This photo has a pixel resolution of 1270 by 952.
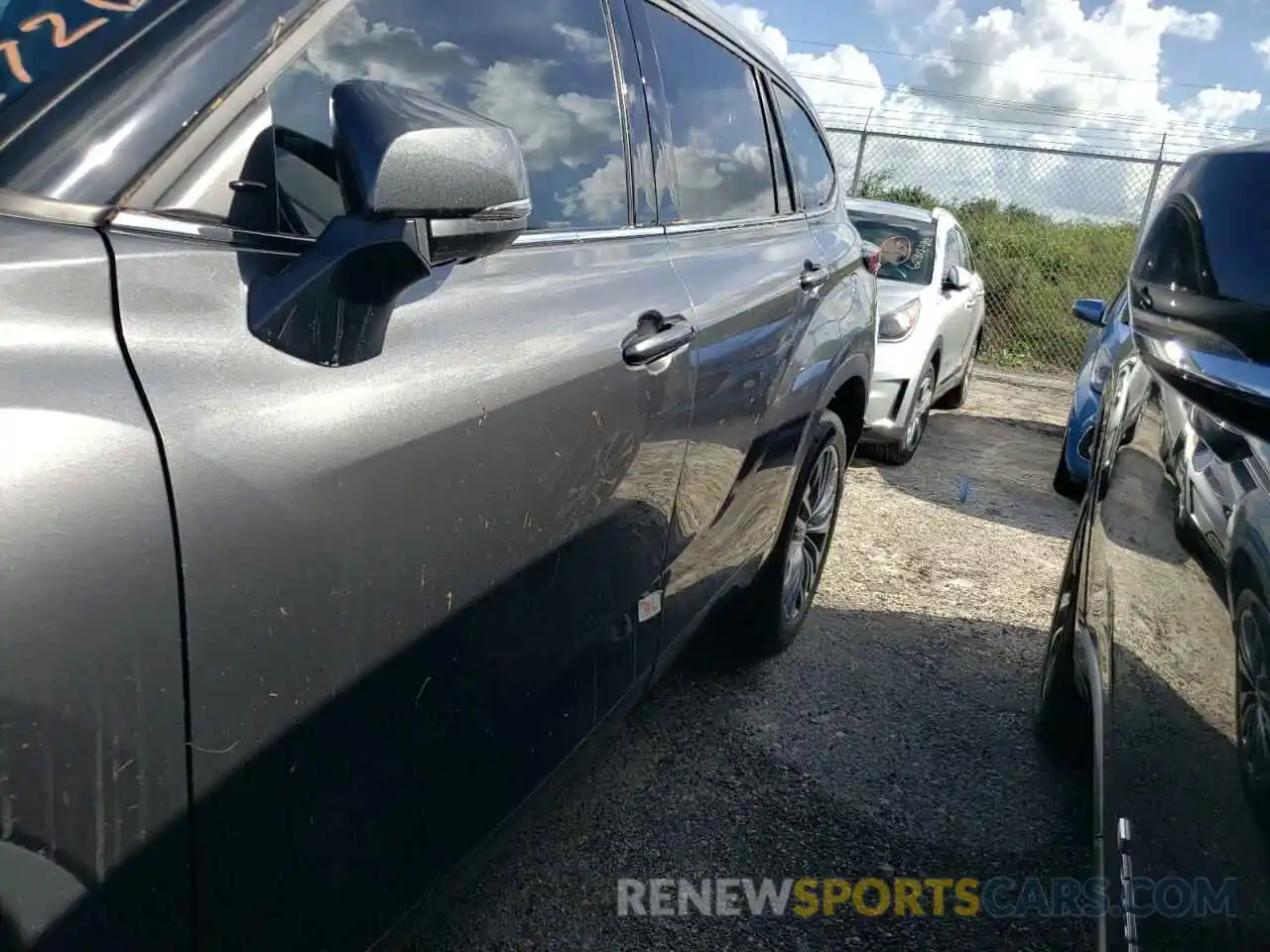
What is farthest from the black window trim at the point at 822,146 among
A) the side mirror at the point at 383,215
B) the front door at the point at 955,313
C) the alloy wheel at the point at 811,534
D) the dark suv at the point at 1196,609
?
the front door at the point at 955,313

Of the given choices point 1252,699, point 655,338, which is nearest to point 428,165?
point 655,338

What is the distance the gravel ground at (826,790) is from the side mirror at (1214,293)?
127 centimetres

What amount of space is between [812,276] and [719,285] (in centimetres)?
77

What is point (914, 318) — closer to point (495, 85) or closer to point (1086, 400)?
point (1086, 400)

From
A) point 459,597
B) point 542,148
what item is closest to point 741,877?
point 459,597

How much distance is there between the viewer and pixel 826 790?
281 centimetres

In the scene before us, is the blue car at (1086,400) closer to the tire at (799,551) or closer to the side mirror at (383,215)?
the tire at (799,551)

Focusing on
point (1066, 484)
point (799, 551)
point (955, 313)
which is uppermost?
point (955, 313)

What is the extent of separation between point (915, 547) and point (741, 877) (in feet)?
9.21

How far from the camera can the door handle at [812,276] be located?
2.96 m

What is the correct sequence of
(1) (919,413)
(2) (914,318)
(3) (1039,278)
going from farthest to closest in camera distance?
(3) (1039,278) → (1) (919,413) → (2) (914,318)

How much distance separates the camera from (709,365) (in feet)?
7.31

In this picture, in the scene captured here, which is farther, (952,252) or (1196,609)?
(952,252)

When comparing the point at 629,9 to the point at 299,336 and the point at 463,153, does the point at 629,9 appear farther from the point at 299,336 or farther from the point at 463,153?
the point at 299,336
